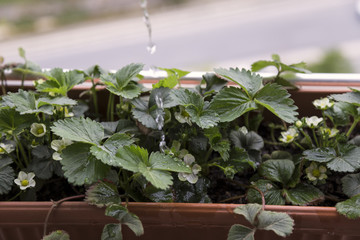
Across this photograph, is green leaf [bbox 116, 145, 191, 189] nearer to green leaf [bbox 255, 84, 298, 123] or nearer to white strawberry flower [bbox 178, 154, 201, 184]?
white strawberry flower [bbox 178, 154, 201, 184]

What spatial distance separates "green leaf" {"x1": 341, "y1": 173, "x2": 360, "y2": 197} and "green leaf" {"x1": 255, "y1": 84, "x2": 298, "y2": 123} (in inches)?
5.9

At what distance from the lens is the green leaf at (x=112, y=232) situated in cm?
68

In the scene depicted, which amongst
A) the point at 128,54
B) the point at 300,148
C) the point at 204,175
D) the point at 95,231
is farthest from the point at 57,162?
the point at 128,54

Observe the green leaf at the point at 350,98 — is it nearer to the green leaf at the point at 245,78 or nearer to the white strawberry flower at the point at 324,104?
the white strawberry flower at the point at 324,104

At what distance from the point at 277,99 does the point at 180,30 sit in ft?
5.71

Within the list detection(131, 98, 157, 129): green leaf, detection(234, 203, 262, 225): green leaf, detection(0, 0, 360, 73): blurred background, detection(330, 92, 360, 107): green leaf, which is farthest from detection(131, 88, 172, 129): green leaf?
detection(0, 0, 360, 73): blurred background

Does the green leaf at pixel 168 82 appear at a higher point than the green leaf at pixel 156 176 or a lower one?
higher

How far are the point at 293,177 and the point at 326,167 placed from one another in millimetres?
63

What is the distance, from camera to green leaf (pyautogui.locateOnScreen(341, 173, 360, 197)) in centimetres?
76

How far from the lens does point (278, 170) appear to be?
2.63 ft

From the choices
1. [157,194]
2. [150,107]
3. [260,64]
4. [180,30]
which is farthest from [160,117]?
[180,30]

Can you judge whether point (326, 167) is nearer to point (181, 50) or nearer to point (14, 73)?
point (14, 73)

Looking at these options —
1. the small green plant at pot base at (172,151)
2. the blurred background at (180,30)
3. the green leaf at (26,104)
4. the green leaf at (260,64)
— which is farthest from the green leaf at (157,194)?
the blurred background at (180,30)

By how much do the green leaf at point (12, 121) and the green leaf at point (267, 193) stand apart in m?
0.40
